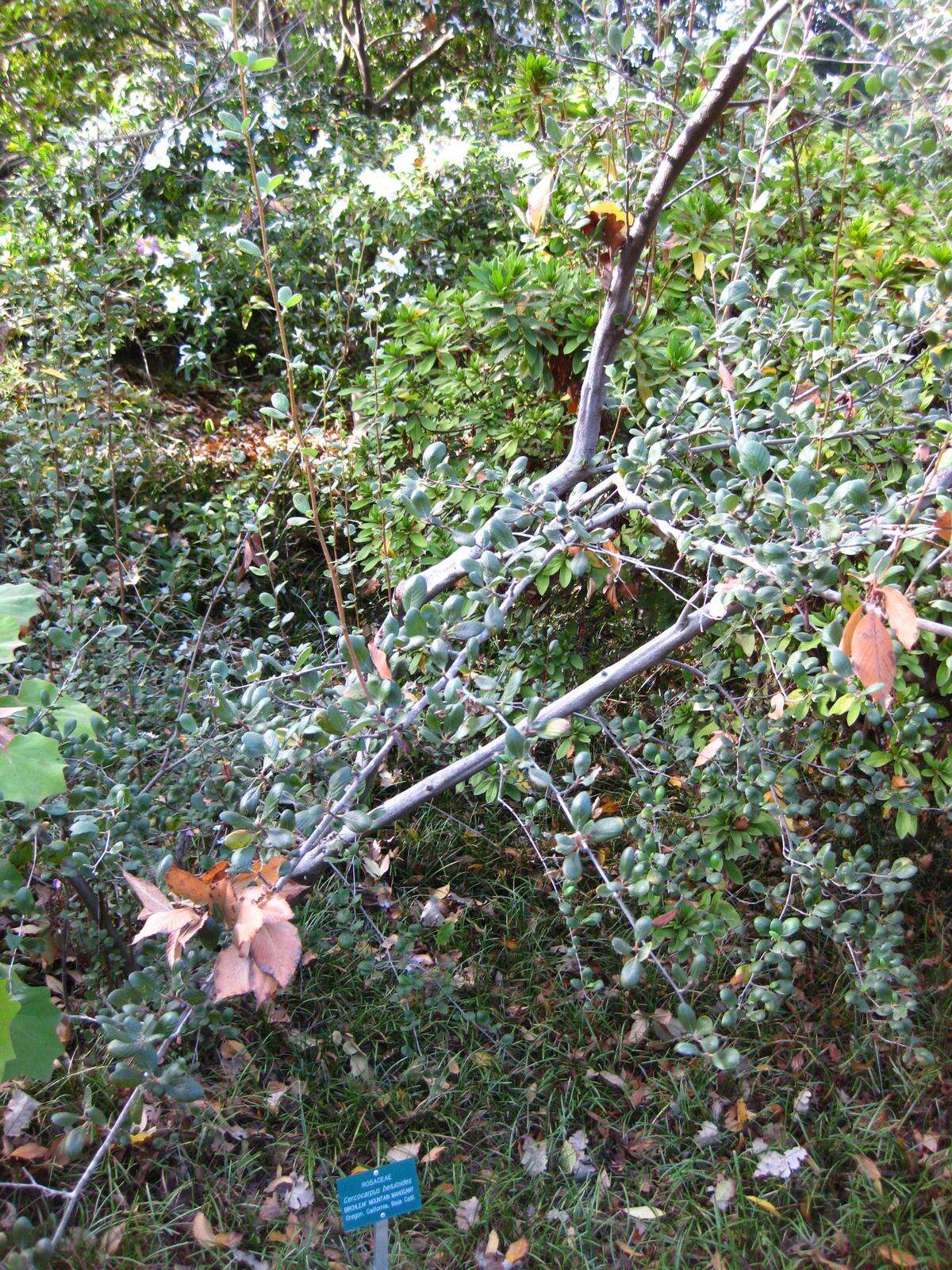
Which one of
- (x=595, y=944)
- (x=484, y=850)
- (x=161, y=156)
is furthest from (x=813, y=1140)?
(x=161, y=156)

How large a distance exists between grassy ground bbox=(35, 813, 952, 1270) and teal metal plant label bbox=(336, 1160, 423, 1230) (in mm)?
318

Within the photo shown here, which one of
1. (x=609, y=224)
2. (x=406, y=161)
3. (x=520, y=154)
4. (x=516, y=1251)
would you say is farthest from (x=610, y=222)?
(x=406, y=161)

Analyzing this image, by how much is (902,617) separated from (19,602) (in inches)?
70.2

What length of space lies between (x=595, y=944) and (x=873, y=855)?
91cm

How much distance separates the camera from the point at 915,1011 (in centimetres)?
234

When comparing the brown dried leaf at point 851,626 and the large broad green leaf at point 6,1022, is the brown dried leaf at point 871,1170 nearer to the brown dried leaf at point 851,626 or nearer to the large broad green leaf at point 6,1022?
the brown dried leaf at point 851,626

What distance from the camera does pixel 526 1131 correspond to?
2154 mm

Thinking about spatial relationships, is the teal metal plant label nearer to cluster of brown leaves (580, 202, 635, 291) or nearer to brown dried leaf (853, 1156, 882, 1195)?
brown dried leaf (853, 1156, 882, 1195)

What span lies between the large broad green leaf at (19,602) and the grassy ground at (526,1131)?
1.04m

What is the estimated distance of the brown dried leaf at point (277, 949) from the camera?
3.94ft

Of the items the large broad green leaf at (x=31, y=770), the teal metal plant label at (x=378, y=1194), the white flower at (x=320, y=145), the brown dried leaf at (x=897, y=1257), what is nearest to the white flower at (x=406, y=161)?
the white flower at (x=320, y=145)

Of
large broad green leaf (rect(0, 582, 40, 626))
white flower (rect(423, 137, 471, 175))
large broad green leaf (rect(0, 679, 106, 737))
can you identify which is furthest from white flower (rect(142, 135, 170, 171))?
large broad green leaf (rect(0, 679, 106, 737))

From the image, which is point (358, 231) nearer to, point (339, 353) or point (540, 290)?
point (339, 353)

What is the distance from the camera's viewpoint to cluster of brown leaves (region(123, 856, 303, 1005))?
3.98ft
